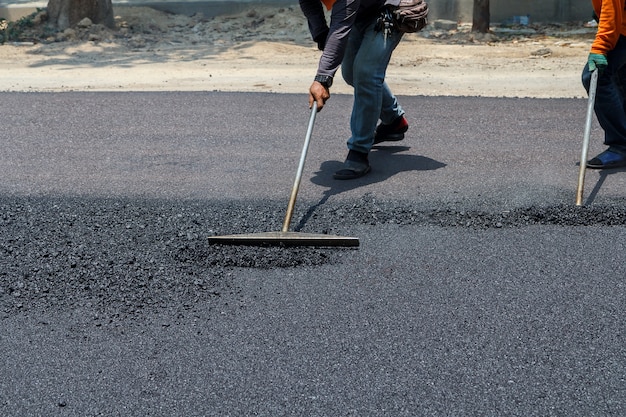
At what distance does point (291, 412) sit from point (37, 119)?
17.2 feet

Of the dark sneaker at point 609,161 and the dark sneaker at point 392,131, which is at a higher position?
the dark sneaker at point 392,131

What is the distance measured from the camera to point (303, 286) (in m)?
3.78

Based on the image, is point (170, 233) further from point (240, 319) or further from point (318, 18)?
point (318, 18)

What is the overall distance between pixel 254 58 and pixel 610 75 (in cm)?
697

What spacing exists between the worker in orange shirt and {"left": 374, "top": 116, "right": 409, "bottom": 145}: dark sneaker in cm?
125

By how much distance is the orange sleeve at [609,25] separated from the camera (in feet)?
16.2

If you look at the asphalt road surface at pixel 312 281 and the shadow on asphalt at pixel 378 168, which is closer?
the asphalt road surface at pixel 312 281

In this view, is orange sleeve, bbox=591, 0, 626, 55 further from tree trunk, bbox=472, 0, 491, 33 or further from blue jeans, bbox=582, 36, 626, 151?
tree trunk, bbox=472, 0, 491, 33

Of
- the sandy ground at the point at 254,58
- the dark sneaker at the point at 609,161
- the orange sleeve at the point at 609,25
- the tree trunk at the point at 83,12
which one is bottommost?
the sandy ground at the point at 254,58

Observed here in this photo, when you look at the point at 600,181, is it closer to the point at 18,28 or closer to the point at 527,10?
the point at 527,10

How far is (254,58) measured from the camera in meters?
11.6

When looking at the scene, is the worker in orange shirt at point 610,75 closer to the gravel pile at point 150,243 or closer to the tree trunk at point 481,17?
the gravel pile at point 150,243

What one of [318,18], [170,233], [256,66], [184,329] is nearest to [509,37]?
[256,66]

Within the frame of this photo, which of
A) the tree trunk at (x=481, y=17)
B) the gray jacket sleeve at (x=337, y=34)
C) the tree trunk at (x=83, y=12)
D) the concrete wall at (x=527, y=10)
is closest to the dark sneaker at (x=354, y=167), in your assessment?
the gray jacket sleeve at (x=337, y=34)
